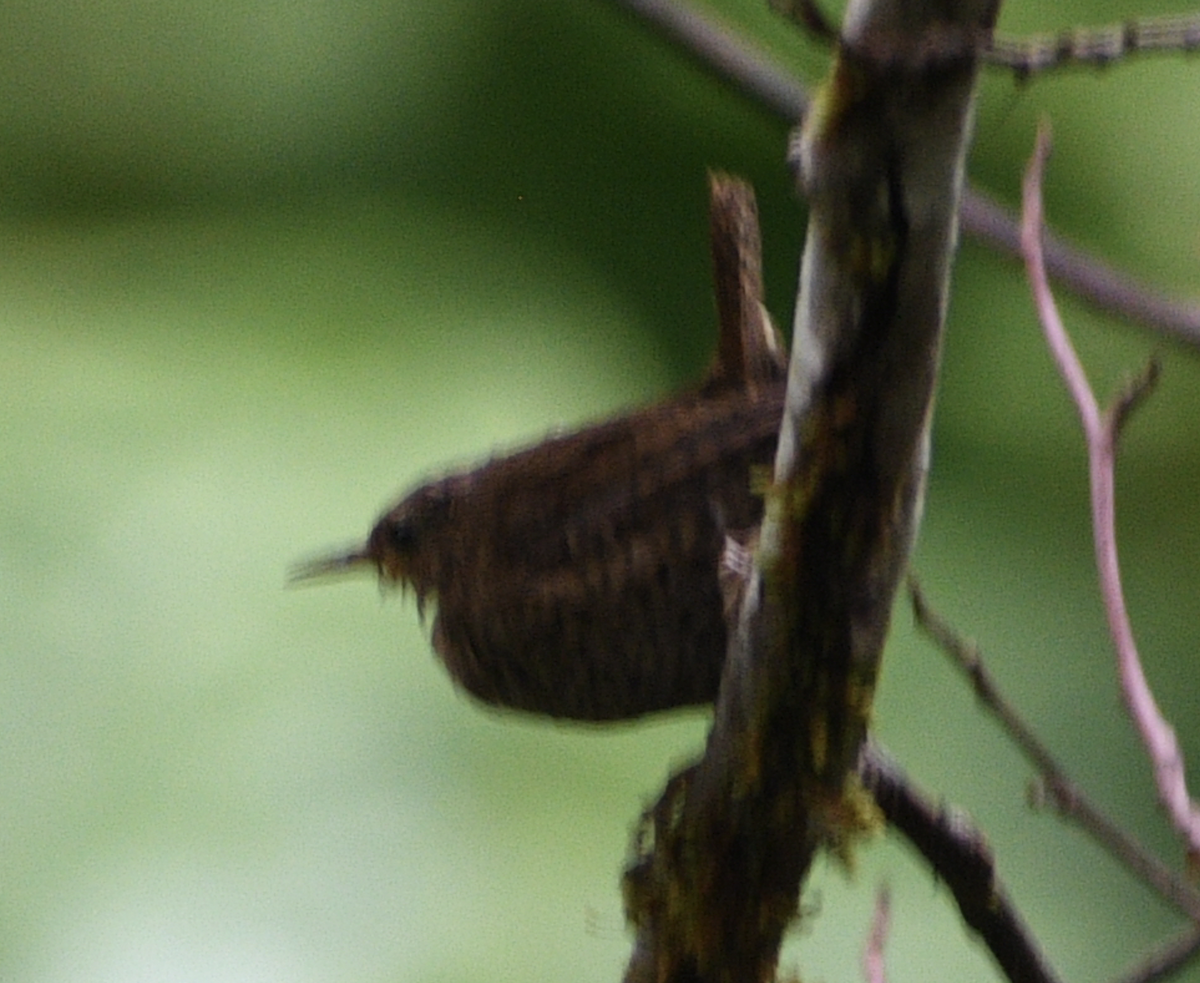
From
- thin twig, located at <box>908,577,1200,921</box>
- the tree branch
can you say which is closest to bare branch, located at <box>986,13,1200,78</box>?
the tree branch

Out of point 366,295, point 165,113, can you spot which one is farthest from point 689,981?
point 165,113

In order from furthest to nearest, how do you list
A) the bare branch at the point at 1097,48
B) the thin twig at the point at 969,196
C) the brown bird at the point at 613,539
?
the thin twig at the point at 969,196 < the brown bird at the point at 613,539 < the bare branch at the point at 1097,48

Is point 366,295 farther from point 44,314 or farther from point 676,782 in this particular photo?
point 676,782

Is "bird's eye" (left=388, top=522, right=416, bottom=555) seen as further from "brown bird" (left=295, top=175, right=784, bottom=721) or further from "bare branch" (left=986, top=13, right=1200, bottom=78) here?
"bare branch" (left=986, top=13, right=1200, bottom=78)

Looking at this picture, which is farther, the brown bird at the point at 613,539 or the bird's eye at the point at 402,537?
the bird's eye at the point at 402,537

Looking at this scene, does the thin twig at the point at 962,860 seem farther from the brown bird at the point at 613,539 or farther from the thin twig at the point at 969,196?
the thin twig at the point at 969,196

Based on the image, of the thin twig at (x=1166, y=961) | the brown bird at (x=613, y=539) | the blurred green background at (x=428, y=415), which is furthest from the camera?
the blurred green background at (x=428, y=415)

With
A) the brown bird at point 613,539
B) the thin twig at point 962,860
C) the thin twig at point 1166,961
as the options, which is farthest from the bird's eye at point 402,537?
the thin twig at point 1166,961
